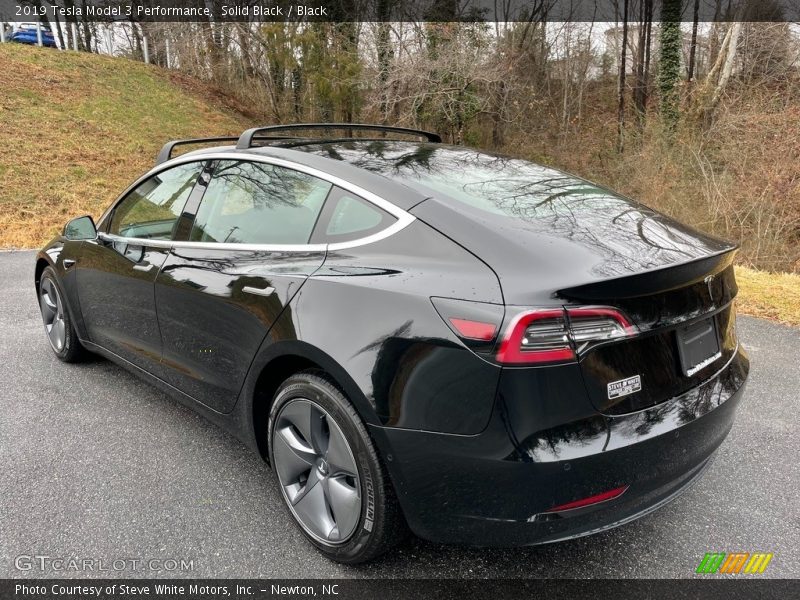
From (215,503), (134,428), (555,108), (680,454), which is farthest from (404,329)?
(555,108)

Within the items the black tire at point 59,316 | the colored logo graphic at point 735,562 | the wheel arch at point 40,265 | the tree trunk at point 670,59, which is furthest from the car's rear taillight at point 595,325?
the tree trunk at point 670,59

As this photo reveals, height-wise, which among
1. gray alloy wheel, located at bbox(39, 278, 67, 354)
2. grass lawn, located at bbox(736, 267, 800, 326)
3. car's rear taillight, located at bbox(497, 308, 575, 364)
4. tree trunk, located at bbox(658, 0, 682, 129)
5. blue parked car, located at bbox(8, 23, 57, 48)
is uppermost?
blue parked car, located at bbox(8, 23, 57, 48)

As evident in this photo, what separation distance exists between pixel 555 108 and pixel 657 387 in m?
23.9

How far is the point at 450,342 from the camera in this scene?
1.77m

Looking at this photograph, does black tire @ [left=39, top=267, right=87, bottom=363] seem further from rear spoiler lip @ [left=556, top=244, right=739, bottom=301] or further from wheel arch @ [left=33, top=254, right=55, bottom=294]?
rear spoiler lip @ [left=556, top=244, right=739, bottom=301]

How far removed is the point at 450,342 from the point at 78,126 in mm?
20227

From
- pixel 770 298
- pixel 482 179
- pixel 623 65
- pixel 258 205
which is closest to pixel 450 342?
pixel 482 179

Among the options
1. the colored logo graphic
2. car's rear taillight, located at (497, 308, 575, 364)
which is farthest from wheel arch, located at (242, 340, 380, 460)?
the colored logo graphic

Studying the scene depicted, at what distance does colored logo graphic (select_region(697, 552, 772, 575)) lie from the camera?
7.09ft

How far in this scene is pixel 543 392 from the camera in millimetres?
1688

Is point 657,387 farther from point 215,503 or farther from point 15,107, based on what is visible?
point 15,107

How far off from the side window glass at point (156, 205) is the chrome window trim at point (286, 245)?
43 millimetres

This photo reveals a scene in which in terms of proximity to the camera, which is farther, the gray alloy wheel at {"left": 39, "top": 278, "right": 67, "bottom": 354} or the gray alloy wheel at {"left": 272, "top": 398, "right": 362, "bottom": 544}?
the gray alloy wheel at {"left": 39, "top": 278, "right": 67, "bottom": 354}

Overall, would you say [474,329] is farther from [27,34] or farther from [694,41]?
[27,34]
